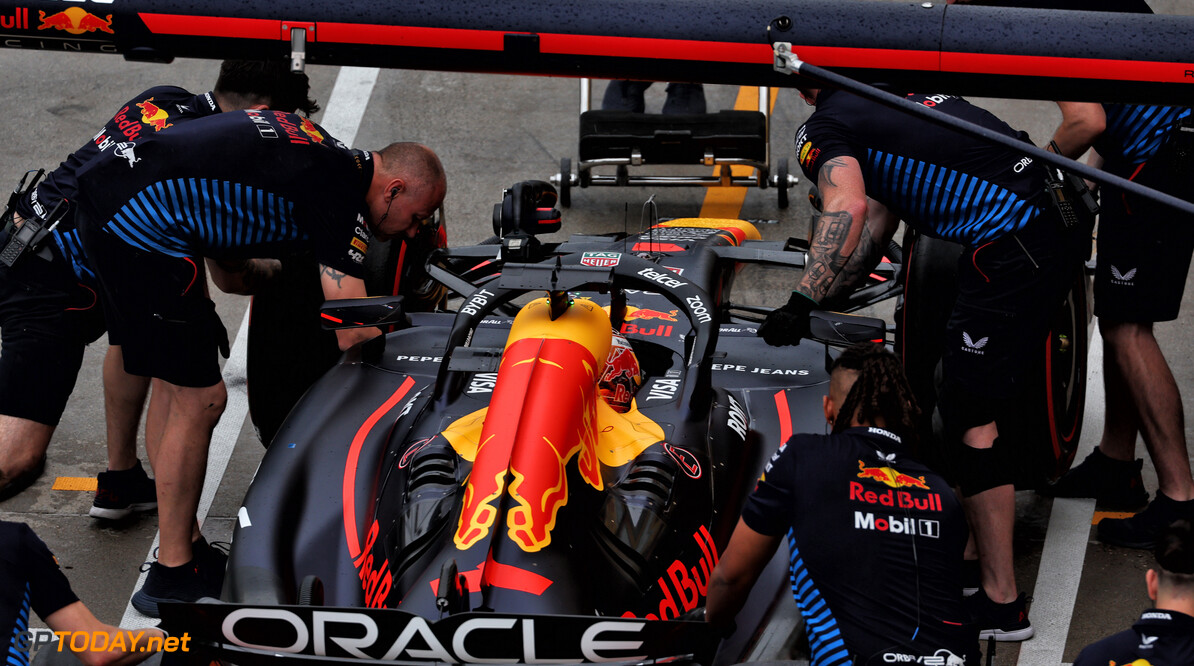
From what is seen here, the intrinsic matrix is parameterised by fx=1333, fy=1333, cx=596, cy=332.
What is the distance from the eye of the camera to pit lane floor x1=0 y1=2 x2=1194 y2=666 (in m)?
4.93

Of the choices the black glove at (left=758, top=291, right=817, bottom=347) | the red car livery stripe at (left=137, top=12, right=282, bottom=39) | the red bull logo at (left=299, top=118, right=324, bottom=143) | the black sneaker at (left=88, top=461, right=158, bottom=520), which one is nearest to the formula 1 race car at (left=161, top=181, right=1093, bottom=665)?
the black glove at (left=758, top=291, right=817, bottom=347)

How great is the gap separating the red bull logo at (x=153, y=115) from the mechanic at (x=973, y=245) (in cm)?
219

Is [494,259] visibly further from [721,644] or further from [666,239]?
[721,644]

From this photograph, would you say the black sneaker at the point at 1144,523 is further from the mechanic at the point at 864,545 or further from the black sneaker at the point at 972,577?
the mechanic at the point at 864,545

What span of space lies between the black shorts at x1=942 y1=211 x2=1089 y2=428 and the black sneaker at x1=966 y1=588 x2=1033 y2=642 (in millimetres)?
623

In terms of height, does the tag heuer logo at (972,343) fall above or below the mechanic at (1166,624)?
below

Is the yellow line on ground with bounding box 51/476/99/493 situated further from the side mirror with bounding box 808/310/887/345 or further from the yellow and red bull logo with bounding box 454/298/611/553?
the side mirror with bounding box 808/310/887/345

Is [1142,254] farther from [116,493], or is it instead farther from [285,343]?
[116,493]

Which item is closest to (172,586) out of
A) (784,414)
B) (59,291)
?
(59,291)

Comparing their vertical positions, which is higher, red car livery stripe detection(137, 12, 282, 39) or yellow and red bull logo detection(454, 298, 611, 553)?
red car livery stripe detection(137, 12, 282, 39)

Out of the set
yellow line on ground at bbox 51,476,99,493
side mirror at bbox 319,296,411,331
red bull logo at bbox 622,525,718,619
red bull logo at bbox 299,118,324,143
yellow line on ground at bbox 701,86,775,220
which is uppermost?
red bull logo at bbox 299,118,324,143

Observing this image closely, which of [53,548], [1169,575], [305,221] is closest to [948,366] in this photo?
[1169,575]

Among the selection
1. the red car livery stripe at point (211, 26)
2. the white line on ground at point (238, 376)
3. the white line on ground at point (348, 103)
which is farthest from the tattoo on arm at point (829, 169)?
the white line on ground at point (348, 103)

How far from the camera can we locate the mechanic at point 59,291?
4637 millimetres
